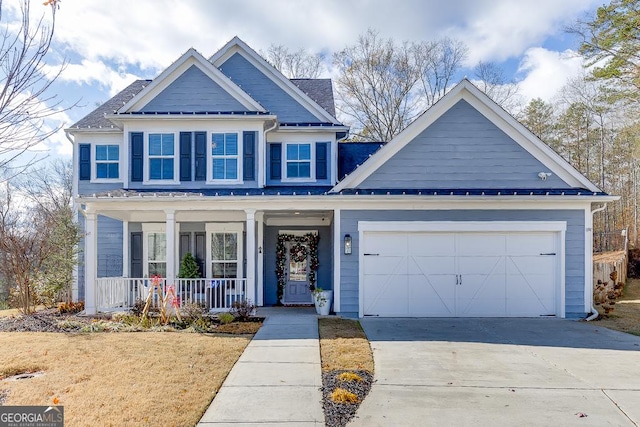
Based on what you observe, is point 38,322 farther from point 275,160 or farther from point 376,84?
point 376,84

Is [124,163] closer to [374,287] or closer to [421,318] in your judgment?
[374,287]

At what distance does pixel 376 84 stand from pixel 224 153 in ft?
55.3

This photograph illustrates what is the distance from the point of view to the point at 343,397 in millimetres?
5434

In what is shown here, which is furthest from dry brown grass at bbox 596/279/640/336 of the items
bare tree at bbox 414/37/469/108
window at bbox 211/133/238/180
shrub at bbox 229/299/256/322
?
bare tree at bbox 414/37/469/108

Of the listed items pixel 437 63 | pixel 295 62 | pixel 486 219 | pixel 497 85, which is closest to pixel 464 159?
pixel 486 219

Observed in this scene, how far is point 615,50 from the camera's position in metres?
20.0

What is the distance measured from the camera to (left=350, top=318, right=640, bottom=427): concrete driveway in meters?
5.10

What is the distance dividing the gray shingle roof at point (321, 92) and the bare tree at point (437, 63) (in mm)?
13268

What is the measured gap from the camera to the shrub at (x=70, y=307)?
12.4 m

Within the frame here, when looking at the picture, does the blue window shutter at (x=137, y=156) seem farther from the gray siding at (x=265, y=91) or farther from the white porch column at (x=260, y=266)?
the white porch column at (x=260, y=266)

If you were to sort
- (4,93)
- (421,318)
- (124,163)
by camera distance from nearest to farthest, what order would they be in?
1. (4,93)
2. (421,318)
3. (124,163)

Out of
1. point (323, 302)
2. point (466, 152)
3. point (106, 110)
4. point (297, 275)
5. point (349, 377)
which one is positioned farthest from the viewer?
point (106, 110)

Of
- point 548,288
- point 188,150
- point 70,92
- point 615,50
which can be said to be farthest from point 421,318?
point 615,50

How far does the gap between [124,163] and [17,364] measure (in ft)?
24.1
